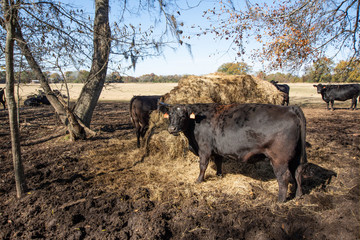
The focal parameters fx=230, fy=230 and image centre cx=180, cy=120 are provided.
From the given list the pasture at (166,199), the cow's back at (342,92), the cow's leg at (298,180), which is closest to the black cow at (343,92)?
the cow's back at (342,92)

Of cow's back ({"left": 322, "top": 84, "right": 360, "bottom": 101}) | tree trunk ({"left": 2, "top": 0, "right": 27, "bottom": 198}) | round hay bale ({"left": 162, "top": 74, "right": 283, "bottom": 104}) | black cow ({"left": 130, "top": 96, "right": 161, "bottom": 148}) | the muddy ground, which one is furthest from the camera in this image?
cow's back ({"left": 322, "top": 84, "right": 360, "bottom": 101})

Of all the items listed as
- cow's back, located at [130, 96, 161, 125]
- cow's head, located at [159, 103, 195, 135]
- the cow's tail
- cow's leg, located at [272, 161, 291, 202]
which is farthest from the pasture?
cow's back, located at [130, 96, 161, 125]

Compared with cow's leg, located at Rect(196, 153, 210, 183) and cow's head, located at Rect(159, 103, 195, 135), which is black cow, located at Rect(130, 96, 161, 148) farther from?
cow's leg, located at Rect(196, 153, 210, 183)

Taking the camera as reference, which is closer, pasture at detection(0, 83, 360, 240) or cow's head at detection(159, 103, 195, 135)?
pasture at detection(0, 83, 360, 240)

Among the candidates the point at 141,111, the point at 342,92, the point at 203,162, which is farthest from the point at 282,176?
the point at 342,92

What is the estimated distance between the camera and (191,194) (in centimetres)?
406

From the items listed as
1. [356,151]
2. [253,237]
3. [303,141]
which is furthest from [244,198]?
[356,151]

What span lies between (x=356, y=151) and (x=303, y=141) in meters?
3.87

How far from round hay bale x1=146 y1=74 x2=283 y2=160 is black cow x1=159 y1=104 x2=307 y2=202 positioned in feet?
3.61

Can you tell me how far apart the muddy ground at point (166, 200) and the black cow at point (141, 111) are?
1.23 meters

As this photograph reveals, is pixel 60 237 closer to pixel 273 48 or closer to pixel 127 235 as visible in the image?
pixel 127 235

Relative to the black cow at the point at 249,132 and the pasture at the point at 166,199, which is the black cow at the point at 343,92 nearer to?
the pasture at the point at 166,199

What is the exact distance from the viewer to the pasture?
2992 millimetres

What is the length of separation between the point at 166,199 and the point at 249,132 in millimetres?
1791
